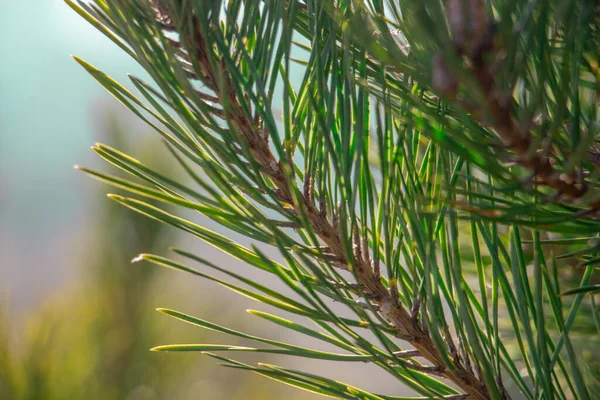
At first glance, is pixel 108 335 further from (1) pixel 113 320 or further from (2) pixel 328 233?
(2) pixel 328 233

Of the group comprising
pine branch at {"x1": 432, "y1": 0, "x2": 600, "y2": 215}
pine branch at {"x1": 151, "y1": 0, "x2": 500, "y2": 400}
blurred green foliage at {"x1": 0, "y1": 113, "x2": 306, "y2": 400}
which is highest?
pine branch at {"x1": 432, "y1": 0, "x2": 600, "y2": 215}

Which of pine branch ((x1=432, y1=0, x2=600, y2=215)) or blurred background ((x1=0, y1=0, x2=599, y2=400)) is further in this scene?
blurred background ((x1=0, y1=0, x2=599, y2=400))

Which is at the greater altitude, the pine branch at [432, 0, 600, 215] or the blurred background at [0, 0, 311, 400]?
the pine branch at [432, 0, 600, 215]

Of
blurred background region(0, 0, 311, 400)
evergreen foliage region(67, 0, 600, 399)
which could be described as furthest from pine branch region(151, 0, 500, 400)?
blurred background region(0, 0, 311, 400)

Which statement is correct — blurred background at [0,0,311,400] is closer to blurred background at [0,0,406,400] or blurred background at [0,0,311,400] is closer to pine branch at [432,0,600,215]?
blurred background at [0,0,406,400]

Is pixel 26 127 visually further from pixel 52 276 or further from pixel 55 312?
pixel 55 312

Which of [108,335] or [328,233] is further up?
[328,233]

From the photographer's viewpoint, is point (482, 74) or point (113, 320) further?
point (113, 320)

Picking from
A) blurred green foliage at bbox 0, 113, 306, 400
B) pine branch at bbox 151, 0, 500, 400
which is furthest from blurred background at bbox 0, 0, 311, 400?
pine branch at bbox 151, 0, 500, 400

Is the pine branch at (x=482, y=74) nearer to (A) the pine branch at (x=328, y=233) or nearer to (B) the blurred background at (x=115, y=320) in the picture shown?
(A) the pine branch at (x=328, y=233)

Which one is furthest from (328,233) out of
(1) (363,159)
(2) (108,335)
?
(2) (108,335)

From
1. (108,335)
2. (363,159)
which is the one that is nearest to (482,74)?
(363,159)

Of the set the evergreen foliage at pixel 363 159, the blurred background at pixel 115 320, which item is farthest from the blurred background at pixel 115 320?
the evergreen foliage at pixel 363 159
